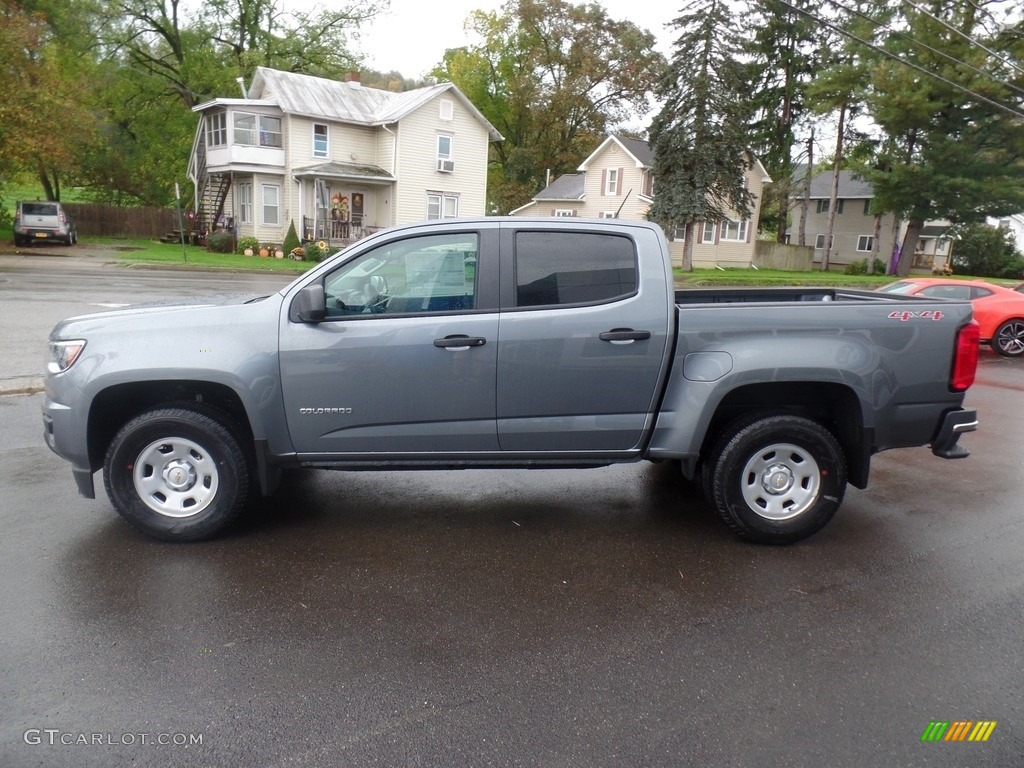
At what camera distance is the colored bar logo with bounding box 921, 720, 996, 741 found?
302 centimetres

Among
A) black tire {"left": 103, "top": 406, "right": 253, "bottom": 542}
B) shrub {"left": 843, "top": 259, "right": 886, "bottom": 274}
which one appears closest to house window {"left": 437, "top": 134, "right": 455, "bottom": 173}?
shrub {"left": 843, "top": 259, "right": 886, "bottom": 274}

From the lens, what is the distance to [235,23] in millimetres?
46500

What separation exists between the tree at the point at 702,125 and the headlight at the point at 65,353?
108ft

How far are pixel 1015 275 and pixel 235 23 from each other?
52.4 metres

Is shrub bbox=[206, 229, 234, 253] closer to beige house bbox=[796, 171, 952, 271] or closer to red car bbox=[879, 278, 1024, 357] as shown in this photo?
red car bbox=[879, 278, 1024, 357]

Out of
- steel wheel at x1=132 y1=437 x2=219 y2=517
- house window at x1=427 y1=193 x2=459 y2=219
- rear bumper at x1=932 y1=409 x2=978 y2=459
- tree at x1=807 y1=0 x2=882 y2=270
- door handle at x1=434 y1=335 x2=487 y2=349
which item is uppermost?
tree at x1=807 y1=0 x2=882 y2=270

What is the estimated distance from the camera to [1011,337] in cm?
1461

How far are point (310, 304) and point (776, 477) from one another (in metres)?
3.05

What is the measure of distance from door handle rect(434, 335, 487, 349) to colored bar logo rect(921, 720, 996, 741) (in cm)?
289

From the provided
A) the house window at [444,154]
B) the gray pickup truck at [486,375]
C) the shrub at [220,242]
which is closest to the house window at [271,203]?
the shrub at [220,242]

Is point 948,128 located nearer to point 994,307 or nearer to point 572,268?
point 994,307

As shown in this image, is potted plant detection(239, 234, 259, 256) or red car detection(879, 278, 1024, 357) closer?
red car detection(879, 278, 1024, 357)

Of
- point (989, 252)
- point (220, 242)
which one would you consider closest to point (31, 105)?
point (220, 242)

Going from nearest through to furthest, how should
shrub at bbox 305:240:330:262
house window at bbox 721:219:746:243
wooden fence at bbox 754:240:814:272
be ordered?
1. shrub at bbox 305:240:330:262
2. house window at bbox 721:219:746:243
3. wooden fence at bbox 754:240:814:272
